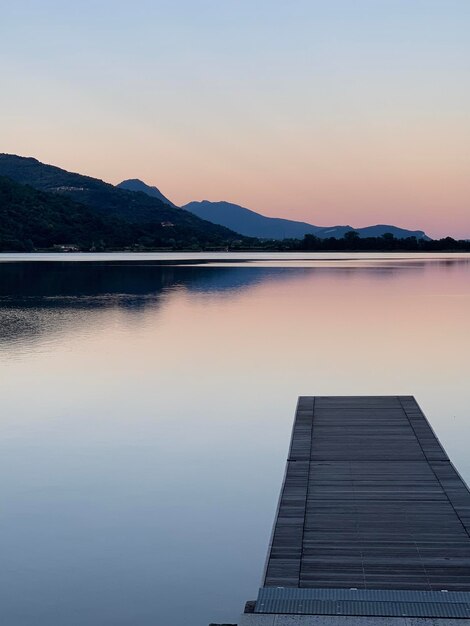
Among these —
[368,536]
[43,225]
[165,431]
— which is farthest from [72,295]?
[43,225]

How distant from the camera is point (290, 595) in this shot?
7043mm

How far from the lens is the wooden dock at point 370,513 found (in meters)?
7.88

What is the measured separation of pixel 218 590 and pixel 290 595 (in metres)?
2.25

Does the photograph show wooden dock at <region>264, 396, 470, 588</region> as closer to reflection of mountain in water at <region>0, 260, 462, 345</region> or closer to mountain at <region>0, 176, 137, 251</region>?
reflection of mountain in water at <region>0, 260, 462, 345</region>

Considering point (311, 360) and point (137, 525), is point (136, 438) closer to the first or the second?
point (137, 525)

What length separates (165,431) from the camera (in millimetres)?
17219

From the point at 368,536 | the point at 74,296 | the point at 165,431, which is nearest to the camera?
the point at 368,536

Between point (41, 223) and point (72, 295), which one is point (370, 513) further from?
point (41, 223)

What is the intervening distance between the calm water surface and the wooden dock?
2.94 ft

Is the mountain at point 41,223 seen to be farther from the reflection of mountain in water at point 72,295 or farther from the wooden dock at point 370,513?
the wooden dock at point 370,513

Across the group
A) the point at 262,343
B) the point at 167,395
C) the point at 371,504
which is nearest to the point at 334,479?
the point at 371,504

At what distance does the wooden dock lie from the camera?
7.88 meters

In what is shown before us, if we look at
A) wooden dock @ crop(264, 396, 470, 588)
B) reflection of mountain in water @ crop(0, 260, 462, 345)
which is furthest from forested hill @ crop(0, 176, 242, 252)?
wooden dock @ crop(264, 396, 470, 588)

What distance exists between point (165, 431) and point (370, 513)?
26.7 ft
